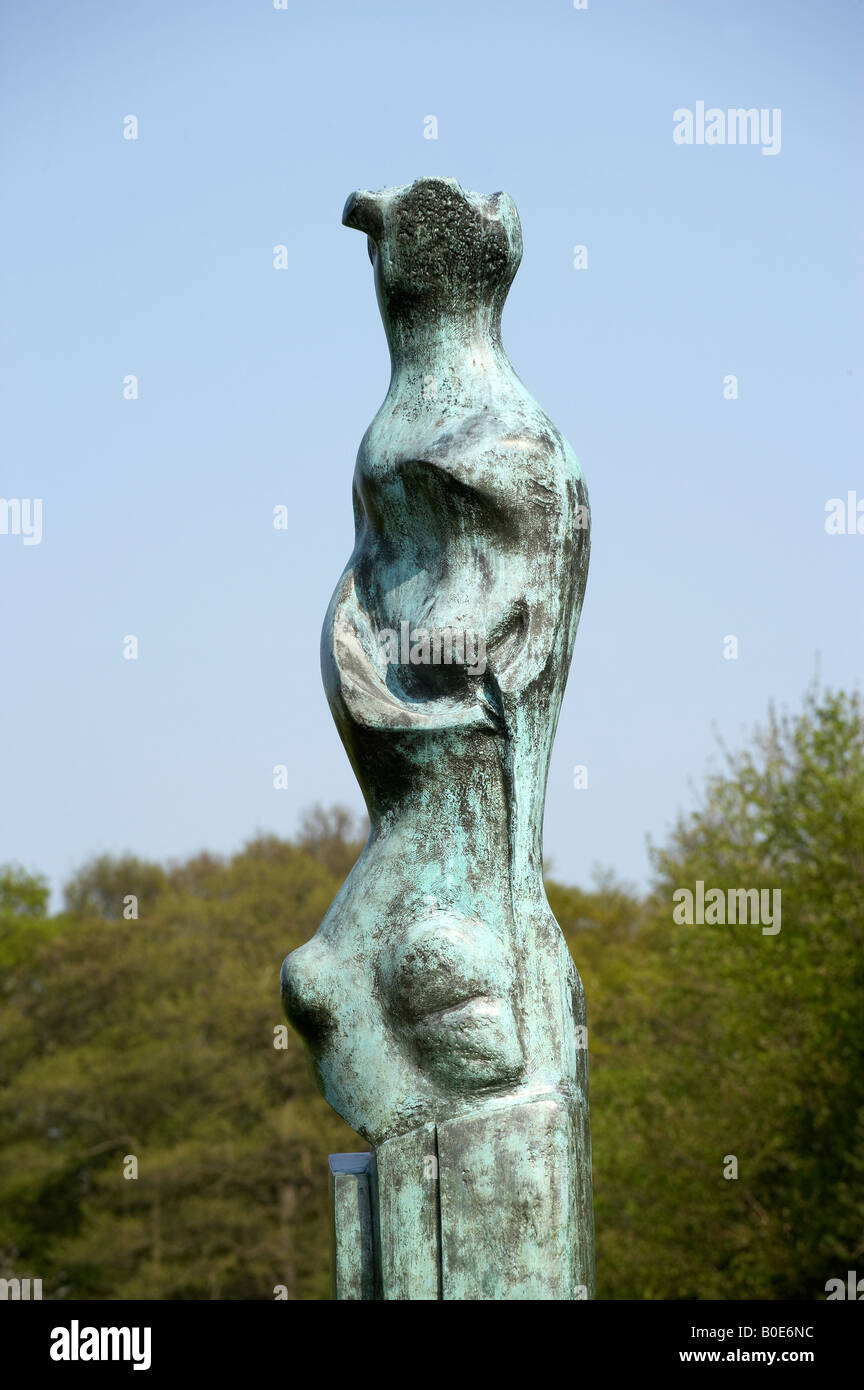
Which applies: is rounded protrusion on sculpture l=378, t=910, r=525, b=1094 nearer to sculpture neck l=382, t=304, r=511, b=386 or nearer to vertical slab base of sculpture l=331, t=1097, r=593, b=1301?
vertical slab base of sculpture l=331, t=1097, r=593, b=1301

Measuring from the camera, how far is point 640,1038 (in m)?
24.0

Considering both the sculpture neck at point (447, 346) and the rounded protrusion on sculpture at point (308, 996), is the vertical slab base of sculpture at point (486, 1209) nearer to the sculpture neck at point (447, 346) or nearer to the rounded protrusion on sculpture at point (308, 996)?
the rounded protrusion on sculpture at point (308, 996)

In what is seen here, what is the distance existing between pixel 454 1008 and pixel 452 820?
2.03 ft

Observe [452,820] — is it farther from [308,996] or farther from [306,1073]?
[306,1073]

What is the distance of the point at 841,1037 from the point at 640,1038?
3872 mm

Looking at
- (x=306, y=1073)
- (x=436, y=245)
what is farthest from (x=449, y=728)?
(x=306, y=1073)

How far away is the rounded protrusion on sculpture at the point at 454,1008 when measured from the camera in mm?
5160

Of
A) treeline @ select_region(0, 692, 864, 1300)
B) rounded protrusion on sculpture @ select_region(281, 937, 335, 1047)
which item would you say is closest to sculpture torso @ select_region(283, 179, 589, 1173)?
rounded protrusion on sculpture @ select_region(281, 937, 335, 1047)

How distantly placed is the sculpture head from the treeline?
34.4 feet

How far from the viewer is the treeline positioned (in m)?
20.8

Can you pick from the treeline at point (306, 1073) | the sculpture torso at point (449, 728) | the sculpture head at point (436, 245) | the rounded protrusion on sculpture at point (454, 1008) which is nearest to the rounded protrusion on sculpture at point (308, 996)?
the sculpture torso at point (449, 728)

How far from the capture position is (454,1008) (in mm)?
5191
